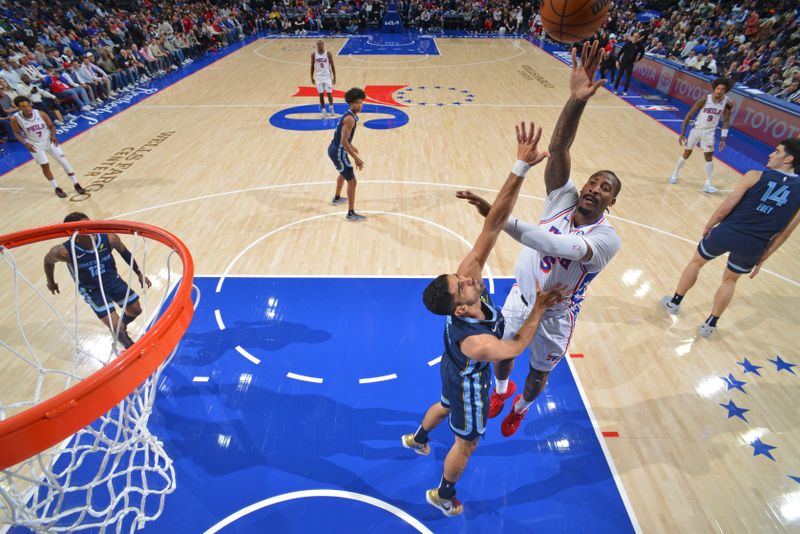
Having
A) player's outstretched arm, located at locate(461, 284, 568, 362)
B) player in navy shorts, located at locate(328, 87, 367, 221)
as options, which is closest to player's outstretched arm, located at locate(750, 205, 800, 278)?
player's outstretched arm, located at locate(461, 284, 568, 362)

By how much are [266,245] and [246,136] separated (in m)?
4.85

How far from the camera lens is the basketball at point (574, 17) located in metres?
4.64

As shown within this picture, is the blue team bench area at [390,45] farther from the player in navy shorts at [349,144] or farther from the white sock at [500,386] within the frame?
the white sock at [500,386]

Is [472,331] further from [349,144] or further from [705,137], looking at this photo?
[705,137]

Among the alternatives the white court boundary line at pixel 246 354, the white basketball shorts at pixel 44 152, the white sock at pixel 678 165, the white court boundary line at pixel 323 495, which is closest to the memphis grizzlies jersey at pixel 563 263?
the white court boundary line at pixel 323 495

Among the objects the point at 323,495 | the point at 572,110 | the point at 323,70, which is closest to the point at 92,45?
the point at 323,70

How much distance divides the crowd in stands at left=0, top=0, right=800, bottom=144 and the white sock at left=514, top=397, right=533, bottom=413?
30.6 feet

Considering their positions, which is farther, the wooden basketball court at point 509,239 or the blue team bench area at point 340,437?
the wooden basketball court at point 509,239

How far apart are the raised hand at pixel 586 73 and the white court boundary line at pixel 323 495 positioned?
3.00 meters

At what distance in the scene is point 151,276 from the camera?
5285 mm

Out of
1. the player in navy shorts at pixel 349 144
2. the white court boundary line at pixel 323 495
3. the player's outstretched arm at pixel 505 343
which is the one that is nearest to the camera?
the player's outstretched arm at pixel 505 343

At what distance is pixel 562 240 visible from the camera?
239 cm

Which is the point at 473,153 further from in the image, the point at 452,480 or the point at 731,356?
the point at 452,480

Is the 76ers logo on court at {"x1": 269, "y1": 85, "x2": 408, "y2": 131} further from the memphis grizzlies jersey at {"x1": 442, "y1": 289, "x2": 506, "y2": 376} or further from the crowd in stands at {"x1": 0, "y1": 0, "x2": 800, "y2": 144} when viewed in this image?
the memphis grizzlies jersey at {"x1": 442, "y1": 289, "x2": 506, "y2": 376}
